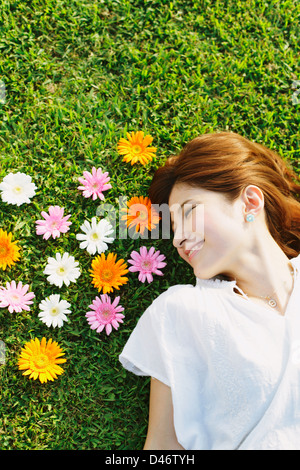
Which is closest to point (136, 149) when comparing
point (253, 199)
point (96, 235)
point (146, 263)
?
point (96, 235)

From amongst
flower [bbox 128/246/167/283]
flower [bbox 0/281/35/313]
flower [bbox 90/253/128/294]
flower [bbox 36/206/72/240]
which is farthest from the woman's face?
flower [bbox 0/281/35/313]

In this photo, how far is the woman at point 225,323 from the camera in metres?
2.29

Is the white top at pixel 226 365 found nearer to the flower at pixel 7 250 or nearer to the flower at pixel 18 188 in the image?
the flower at pixel 7 250

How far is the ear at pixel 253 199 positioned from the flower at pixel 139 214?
63cm

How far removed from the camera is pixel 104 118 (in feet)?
10.2

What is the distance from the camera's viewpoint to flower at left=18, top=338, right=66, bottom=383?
275 cm

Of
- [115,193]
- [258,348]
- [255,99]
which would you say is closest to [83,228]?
[115,193]

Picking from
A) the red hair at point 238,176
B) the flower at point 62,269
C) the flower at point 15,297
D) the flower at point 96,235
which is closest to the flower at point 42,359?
the flower at point 15,297

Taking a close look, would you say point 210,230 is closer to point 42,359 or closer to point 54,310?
point 54,310

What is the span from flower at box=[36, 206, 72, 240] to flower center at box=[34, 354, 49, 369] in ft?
2.29

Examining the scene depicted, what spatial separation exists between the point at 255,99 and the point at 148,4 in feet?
3.26

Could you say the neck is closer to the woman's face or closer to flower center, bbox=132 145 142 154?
the woman's face

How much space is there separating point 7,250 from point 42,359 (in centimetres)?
68
